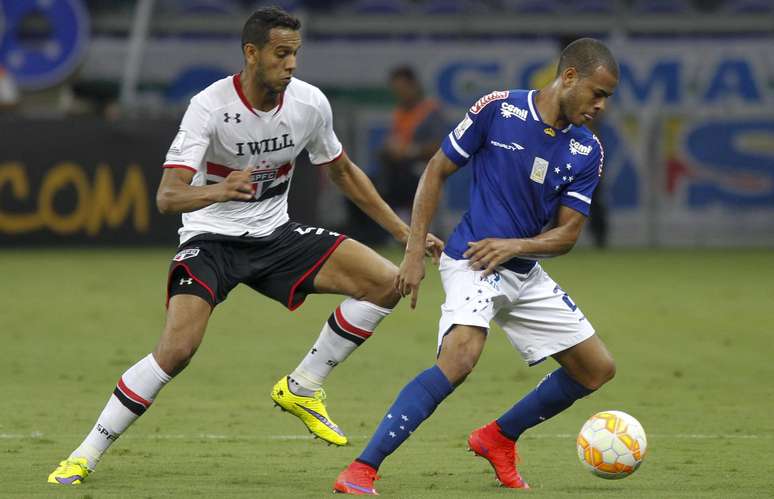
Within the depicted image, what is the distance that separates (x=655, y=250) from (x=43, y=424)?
42.8ft

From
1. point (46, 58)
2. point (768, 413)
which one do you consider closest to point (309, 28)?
point (46, 58)

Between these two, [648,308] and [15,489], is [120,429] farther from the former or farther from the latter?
[648,308]

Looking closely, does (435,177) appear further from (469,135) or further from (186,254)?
(186,254)

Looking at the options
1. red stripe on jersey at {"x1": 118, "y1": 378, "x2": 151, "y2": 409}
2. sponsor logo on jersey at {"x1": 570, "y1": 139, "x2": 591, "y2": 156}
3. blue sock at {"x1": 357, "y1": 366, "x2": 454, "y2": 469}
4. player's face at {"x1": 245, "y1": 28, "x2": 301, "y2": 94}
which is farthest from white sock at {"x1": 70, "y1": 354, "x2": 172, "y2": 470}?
sponsor logo on jersey at {"x1": 570, "y1": 139, "x2": 591, "y2": 156}

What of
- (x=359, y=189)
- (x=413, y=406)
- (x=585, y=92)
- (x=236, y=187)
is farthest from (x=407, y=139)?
(x=413, y=406)

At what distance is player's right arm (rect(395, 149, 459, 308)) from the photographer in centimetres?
600

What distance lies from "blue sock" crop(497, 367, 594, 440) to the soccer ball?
0.26 m

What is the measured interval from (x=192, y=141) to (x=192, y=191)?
0.32m

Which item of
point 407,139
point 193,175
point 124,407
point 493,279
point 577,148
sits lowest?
point 407,139

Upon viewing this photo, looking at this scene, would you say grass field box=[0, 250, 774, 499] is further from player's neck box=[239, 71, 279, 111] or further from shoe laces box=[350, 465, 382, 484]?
player's neck box=[239, 71, 279, 111]

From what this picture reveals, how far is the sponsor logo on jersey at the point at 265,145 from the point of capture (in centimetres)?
665

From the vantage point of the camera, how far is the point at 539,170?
6.02 metres

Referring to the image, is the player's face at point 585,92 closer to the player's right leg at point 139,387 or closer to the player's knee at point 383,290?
the player's knee at point 383,290

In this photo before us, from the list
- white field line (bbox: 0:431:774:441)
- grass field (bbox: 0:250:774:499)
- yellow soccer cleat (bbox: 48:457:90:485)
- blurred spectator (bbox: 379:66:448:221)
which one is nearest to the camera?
yellow soccer cleat (bbox: 48:457:90:485)
